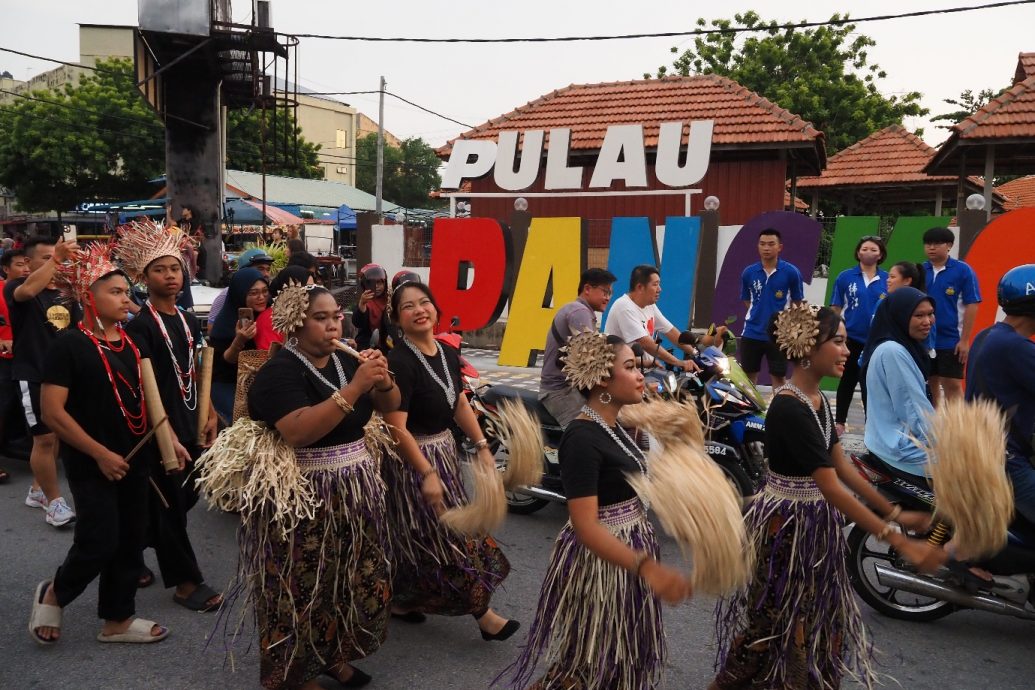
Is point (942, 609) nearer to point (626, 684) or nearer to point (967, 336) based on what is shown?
point (626, 684)

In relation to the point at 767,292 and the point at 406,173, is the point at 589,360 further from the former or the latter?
the point at 406,173

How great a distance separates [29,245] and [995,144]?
13836 millimetres

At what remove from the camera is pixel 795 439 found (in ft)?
9.42

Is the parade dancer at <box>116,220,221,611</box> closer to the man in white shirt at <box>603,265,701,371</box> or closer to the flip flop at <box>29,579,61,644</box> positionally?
the flip flop at <box>29,579,61,644</box>

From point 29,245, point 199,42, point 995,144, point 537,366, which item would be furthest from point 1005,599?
point 199,42

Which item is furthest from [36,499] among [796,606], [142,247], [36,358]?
[796,606]

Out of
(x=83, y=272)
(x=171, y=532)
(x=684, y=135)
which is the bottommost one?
(x=171, y=532)

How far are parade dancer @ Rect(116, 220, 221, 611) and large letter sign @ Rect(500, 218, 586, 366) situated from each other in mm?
7268

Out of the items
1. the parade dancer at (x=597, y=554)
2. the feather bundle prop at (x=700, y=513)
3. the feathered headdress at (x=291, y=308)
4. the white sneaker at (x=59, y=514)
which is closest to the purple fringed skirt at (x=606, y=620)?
the parade dancer at (x=597, y=554)

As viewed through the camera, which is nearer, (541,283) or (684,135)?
(541,283)

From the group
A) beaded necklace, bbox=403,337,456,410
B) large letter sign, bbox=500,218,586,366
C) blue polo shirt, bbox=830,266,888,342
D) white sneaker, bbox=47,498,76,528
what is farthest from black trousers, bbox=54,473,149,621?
large letter sign, bbox=500,218,586,366

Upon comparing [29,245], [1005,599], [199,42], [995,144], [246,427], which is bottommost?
[1005,599]

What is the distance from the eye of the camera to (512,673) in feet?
11.5

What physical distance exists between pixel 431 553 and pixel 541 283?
824cm
